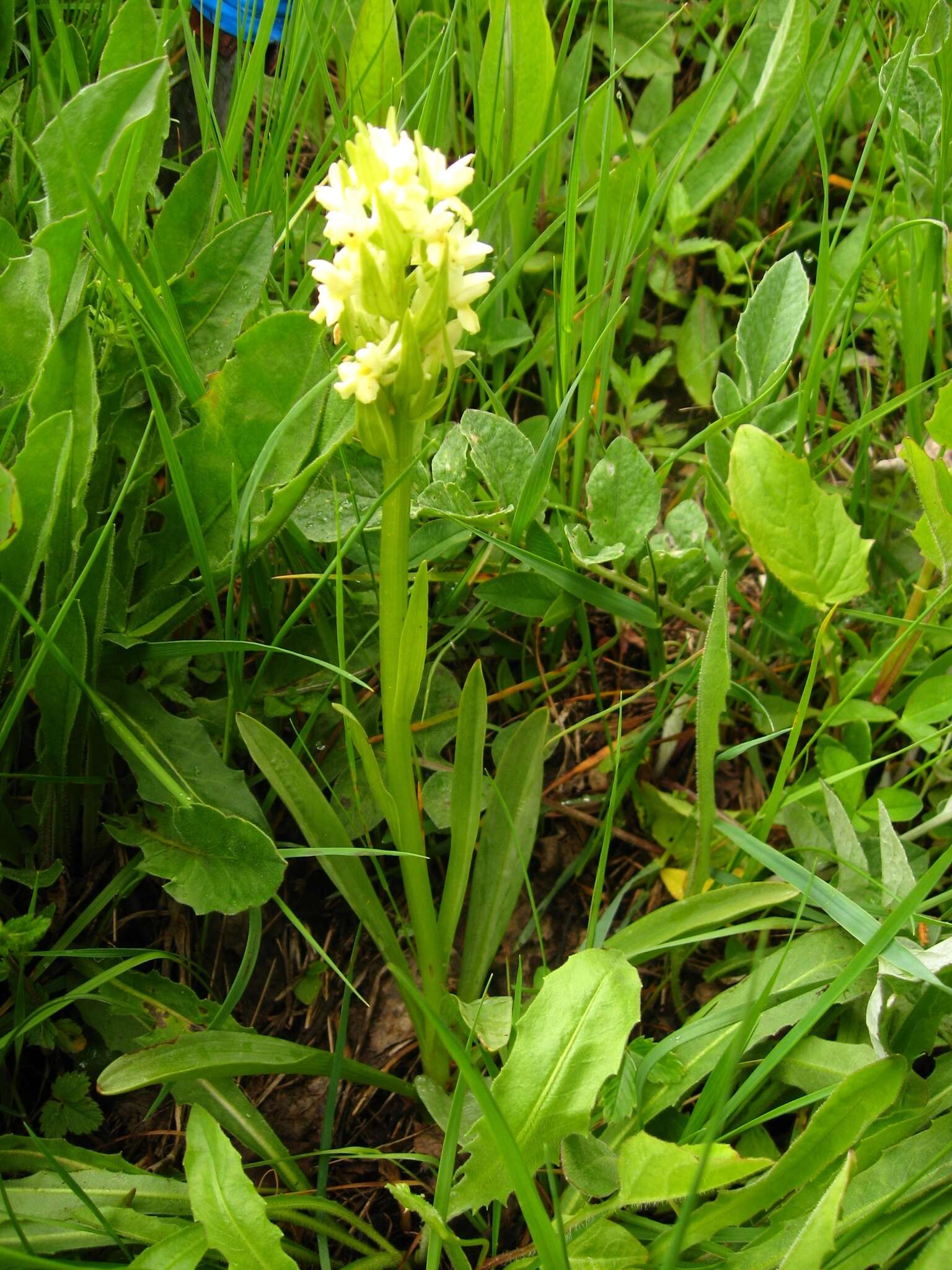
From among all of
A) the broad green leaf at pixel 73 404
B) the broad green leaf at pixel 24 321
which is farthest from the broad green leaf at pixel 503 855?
the broad green leaf at pixel 24 321

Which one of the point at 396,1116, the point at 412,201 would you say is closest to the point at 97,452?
the point at 412,201

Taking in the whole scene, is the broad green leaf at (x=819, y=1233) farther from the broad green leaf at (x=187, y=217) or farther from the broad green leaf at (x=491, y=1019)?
the broad green leaf at (x=187, y=217)

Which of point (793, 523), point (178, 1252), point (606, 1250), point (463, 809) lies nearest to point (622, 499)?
point (793, 523)

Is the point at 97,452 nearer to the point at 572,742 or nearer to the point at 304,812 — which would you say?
the point at 304,812

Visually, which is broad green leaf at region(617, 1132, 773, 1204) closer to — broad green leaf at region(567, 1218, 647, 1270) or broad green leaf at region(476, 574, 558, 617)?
broad green leaf at region(567, 1218, 647, 1270)

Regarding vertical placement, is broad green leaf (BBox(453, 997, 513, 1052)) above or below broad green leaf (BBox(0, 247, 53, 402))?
below

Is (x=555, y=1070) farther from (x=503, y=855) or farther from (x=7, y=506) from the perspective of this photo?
(x=7, y=506)

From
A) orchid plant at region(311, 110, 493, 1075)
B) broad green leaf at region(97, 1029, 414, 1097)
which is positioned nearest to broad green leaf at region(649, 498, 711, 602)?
orchid plant at region(311, 110, 493, 1075)
